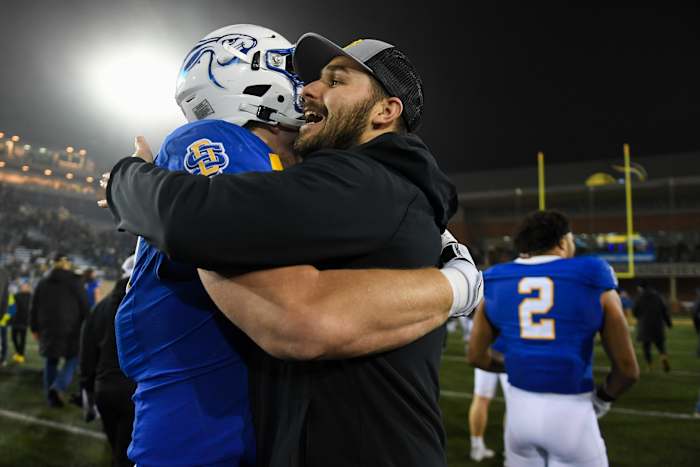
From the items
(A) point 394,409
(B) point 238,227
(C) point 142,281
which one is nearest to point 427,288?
(A) point 394,409

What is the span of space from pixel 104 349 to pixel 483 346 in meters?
2.65

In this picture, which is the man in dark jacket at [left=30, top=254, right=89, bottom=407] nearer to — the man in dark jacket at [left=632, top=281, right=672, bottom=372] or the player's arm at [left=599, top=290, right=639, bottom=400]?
the player's arm at [left=599, top=290, right=639, bottom=400]

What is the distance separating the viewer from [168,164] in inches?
54.4

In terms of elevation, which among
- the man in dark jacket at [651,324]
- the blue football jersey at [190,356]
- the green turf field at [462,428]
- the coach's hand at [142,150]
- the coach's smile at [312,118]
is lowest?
the green turf field at [462,428]

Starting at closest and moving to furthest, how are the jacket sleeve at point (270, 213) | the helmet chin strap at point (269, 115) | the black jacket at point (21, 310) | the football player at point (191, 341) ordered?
the jacket sleeve at point (270, 213)
the football player at point (191, 341)
the helmet chin strap at point (269, 115)
the black jacket at point (21, 310)

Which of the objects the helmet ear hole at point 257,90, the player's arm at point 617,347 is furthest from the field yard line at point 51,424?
the helmet ear hole at point 257,90

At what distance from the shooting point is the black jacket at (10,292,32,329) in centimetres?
1098

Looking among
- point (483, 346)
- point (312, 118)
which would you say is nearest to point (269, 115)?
point (312, 118)

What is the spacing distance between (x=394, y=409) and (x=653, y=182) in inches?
1411

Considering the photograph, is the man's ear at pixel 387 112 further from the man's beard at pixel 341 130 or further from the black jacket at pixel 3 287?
the black jacket at pixel 3 287

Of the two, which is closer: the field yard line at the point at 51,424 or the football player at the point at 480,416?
the football player at the point at 480,416

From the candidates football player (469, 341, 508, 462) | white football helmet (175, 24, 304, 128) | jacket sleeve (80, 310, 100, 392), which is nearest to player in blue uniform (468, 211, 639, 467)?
football player (469, 341, 508, 462)

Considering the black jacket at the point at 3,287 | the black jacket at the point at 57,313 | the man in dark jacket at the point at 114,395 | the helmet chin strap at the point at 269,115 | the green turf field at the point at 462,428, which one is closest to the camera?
the helmet chin strap at the point at 269,115

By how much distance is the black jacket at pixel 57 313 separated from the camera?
729cm
